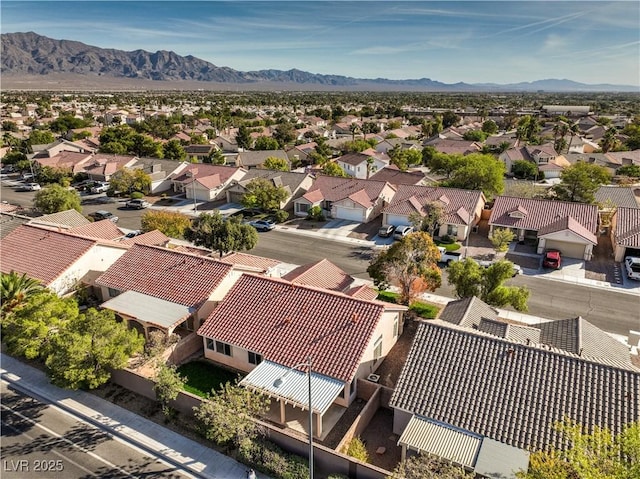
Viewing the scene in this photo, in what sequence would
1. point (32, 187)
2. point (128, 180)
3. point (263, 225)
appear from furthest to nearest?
point (32, 187) → point (128, 180) → point (263, 225)

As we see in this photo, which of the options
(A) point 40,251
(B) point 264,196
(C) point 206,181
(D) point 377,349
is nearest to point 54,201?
(A) point 40,251

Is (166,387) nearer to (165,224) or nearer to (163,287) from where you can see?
(163,287)

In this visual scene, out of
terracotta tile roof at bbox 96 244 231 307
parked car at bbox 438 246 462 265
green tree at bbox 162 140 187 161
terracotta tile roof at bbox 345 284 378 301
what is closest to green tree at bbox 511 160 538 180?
parked car at bbox 438 246 462 265

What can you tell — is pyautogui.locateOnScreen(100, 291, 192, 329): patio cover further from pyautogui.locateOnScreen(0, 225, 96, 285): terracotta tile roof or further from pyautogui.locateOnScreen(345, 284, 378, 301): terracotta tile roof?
pyautogui.locateOnScreen(345, 284, 378, 301): terracotta tile roof

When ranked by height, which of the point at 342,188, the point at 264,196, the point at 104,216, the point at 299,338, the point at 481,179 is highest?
the point at 481,179

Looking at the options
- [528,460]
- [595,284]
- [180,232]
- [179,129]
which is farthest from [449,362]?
[179,129]

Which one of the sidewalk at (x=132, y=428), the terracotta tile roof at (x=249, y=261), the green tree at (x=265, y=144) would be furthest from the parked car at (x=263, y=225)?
the green tree at (x=265, y=144)

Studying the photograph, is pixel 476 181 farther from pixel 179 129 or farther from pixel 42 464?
pixel 179 129
